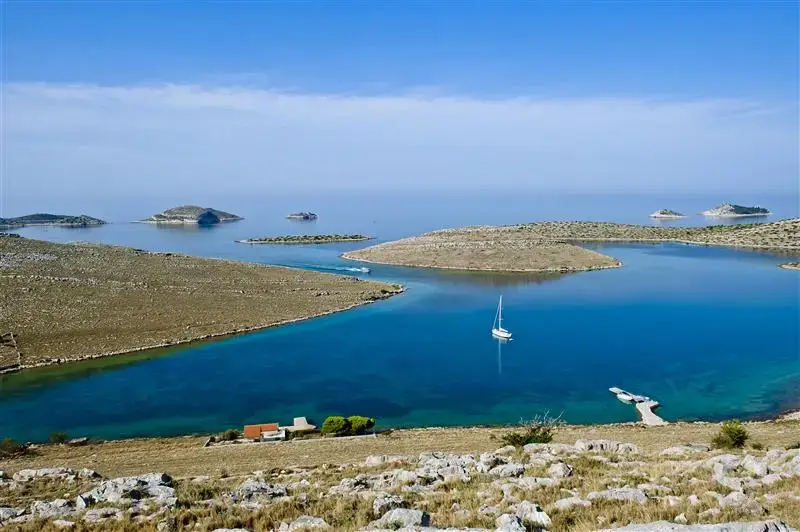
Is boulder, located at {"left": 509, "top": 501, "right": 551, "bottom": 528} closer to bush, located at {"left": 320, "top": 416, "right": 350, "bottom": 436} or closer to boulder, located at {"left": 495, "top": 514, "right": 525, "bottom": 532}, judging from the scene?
boulder, located at {"left": 495, "top": 514, "right": 525, "bottom": 532}

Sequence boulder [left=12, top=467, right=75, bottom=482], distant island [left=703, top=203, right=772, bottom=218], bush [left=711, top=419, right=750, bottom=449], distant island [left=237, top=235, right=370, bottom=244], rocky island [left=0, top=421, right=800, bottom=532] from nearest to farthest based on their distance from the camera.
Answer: rocky island [left=0, top=421, right=800, bottom=532], boulder [left=12, top=467, right=75, bottom=482], bush [left=711, top=419, right=750, bottom=449], distant island [left=237, top=235, right=370, bottom=244], distant island [left=703, top=203, right=772, bottom=218]

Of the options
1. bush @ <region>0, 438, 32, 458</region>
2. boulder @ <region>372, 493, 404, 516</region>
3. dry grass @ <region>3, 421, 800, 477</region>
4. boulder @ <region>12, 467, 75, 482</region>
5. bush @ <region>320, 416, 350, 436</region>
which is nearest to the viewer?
boulder @ <region>372, 493, 404, 516</region>

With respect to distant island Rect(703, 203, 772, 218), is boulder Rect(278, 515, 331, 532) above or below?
below

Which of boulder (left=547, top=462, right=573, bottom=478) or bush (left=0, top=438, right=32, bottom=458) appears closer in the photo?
boulder (left=547, top=462, right=573, bottom=478)

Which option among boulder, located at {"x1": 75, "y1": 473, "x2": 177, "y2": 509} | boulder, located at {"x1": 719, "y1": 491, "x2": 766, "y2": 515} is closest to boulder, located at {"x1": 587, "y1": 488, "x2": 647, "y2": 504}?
boulder, located at {"x1": 719, "y1": 491, "x2": 766, "y2": 515}

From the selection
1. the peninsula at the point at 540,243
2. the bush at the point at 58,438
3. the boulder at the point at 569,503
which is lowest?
the bush at the point at 58,438

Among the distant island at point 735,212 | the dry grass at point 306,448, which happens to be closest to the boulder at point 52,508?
the dry grass at point 306,448

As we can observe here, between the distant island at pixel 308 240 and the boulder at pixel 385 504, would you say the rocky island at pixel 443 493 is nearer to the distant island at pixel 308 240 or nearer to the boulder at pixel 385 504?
the boulder at pixel 385 504

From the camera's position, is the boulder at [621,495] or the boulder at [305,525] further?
the boulder at [621,495]

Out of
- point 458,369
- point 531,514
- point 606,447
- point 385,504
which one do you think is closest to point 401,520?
point 385,504
